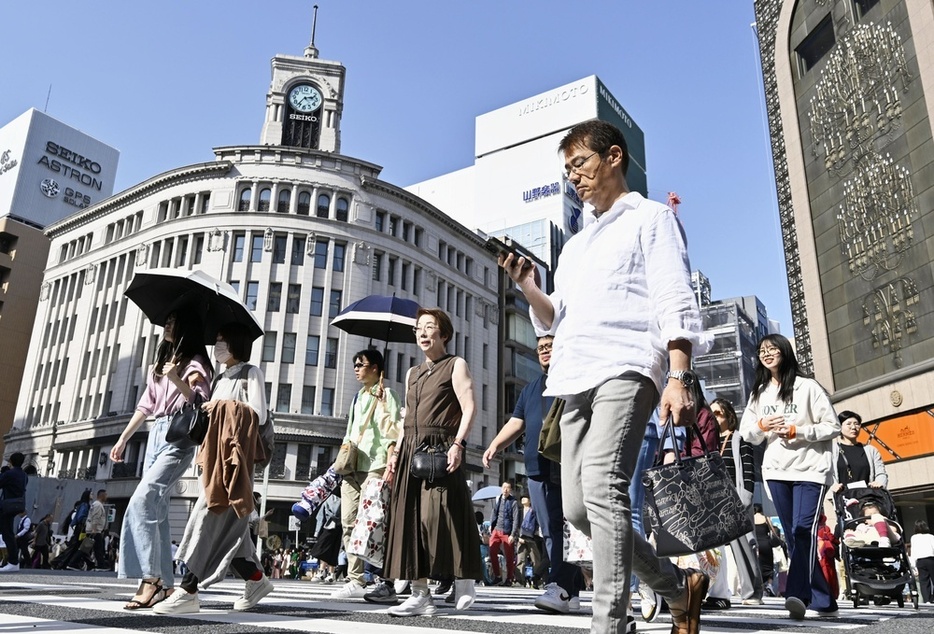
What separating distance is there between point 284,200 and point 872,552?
43259 mm

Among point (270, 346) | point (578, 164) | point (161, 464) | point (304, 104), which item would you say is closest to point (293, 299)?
point (270, 346)

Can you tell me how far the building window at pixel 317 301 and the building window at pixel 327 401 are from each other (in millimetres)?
4729

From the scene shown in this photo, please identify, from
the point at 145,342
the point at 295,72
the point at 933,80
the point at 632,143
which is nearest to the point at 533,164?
the point at 632,143

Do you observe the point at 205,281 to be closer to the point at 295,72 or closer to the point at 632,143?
the point at 295,72

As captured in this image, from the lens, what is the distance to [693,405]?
93.0 inches

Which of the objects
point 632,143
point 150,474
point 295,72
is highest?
point 632,143

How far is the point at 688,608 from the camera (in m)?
2.64

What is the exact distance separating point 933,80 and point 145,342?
4237cm

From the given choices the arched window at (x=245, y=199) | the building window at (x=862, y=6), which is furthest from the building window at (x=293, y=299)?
the building window at (x=862, y=6)

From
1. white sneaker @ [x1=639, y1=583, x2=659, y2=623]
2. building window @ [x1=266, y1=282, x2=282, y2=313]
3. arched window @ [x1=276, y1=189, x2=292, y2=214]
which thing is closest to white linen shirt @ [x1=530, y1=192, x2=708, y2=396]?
white sneaker @ [x1=639, y1=583, x2=659, y2=623]

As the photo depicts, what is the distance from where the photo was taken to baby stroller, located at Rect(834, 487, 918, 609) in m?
6.30

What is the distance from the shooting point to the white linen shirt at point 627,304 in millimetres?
2500

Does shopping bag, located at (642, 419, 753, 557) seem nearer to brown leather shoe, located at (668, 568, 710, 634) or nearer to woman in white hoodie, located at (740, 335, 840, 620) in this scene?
brown leather shoe, located at (668, 568, 710, 634)

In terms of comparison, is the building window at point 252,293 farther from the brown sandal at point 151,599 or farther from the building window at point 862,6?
the brown sandal at point 151,599
